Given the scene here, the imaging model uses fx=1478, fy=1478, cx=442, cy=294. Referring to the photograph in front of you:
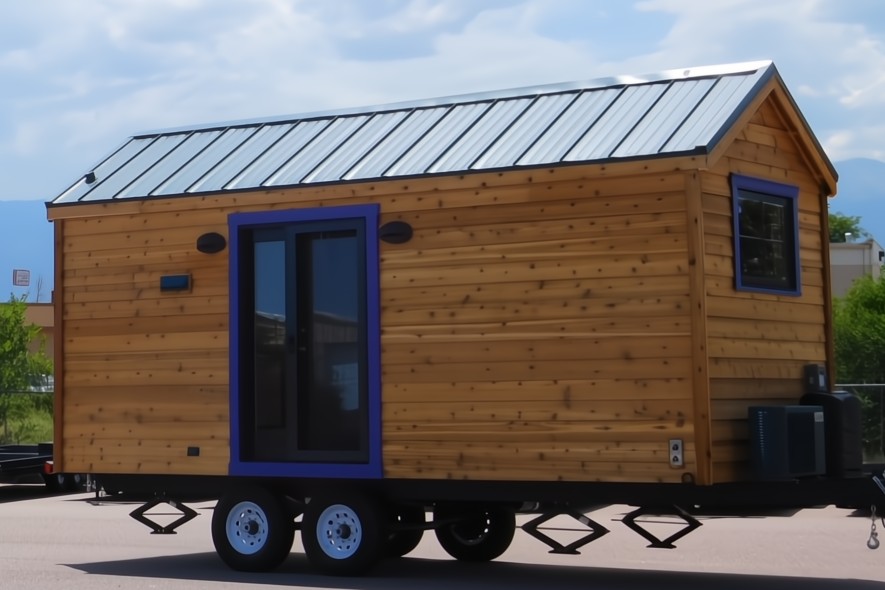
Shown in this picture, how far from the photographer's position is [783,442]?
11.3m

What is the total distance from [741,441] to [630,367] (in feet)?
3.50

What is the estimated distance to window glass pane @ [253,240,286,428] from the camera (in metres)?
13.4

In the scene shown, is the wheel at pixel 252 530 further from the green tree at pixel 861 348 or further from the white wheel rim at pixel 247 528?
the green tree at pixel 861 348

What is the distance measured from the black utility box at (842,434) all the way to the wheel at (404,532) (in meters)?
3.56

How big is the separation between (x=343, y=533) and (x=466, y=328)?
209cm

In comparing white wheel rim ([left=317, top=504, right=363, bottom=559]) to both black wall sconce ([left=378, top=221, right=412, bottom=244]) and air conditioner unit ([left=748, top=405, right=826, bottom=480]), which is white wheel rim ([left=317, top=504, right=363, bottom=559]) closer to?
black wall sconce ([left=378, top=221, right=412, bottom=244])

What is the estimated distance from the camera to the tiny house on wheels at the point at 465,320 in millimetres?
11445

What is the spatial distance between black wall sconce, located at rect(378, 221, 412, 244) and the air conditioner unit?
3.23 meters

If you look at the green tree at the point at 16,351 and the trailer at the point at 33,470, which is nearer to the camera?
the trailer at the point at 33,470

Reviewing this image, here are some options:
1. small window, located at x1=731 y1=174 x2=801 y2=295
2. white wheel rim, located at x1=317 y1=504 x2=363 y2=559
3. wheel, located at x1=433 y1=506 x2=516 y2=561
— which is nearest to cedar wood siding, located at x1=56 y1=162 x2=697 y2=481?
white wheel rim, located at x1=317 y1=504 x2=363 y2=559

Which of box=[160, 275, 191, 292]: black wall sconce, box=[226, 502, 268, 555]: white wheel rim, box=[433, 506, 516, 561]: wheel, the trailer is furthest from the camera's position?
the trailer

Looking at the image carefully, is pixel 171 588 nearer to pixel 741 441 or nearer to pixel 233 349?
pixel 233 349

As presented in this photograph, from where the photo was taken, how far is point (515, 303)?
12.1m

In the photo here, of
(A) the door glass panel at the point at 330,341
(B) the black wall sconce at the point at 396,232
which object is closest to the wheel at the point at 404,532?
(A) the door glass panel at the point at 330,341
